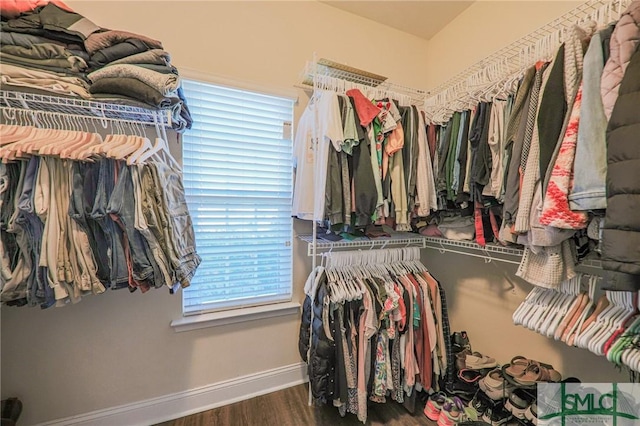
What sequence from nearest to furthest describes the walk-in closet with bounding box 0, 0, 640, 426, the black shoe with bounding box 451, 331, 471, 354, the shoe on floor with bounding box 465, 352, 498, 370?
the walk-in closet with bounding box 0, 0, 640, 426, the shoe on floor with bounding box 465, 352, 498, 370, the black shoe with bounding box 451, 331, 471, 354

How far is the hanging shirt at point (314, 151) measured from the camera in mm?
1462

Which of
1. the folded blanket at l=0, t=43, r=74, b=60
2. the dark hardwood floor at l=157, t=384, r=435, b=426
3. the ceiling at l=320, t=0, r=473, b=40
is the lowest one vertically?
the dark hardwood floor at l=157, t=384, r=435, b=426

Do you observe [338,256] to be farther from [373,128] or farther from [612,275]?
[612,275]

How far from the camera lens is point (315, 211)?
154 cm

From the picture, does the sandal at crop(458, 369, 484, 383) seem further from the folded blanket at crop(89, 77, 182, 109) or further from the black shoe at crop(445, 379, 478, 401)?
the folded blanket at crop(89, 77, 182, 109)

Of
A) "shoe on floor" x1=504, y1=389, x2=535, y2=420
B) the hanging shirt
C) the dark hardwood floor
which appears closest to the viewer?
"shoe on floor" x1=504, y1=389, x2=535, y2=420

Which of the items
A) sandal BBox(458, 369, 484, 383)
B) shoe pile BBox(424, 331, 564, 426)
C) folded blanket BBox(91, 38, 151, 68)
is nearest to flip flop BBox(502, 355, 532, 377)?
shoe pile BBox(424, 331, 564, 426)

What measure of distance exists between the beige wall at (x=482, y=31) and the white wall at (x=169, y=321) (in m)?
0.61

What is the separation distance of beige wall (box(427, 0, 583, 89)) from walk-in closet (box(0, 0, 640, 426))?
0.05 feet

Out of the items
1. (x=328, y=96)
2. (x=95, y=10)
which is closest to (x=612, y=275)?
(x=328, y=96)

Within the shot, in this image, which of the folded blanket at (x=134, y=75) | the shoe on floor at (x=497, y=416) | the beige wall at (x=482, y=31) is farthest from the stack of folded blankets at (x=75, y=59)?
the shoe on floor at (x=497, y=416)

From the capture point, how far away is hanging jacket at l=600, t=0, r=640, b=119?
82cm

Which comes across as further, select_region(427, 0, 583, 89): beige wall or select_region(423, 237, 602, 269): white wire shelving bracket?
select_region(427, 0, 583, 89): beige wall

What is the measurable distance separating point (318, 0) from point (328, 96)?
1.00 metres
